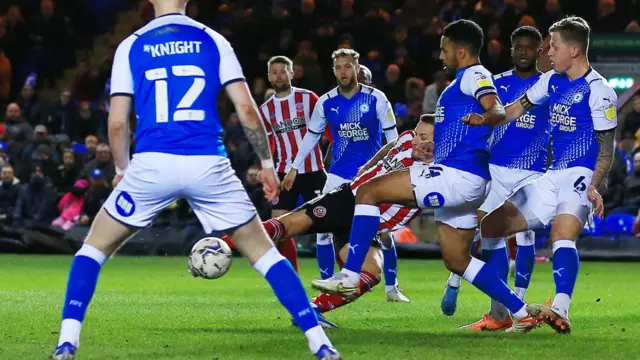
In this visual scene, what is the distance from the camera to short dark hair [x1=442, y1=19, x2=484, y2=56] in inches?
313

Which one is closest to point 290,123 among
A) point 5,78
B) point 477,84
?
point 477,84

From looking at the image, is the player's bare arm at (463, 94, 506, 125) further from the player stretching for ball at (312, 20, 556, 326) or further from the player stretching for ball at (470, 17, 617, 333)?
the player stretching for ball at (470, 17, 617, 333)

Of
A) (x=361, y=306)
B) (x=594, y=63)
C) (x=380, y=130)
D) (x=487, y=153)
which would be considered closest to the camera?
(x=487, y=153)

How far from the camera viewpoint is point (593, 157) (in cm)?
825

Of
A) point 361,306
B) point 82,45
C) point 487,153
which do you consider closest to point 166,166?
point 487,153

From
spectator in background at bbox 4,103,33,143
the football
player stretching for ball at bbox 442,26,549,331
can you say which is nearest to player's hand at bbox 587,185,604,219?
player stretching for ball at bbox 442,26,549,331

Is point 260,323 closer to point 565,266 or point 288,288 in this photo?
point 565,266

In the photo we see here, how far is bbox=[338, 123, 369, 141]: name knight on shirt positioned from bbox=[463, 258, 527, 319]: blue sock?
348 cm

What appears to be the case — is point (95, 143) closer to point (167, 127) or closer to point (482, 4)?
point (482, 4)

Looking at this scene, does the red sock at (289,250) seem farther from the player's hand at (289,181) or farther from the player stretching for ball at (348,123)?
the player's hand at (289,181)

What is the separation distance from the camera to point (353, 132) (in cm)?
1123

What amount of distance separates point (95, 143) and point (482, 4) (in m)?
7.19

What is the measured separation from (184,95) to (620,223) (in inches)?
501

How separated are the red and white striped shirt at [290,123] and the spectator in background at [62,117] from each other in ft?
36.3
